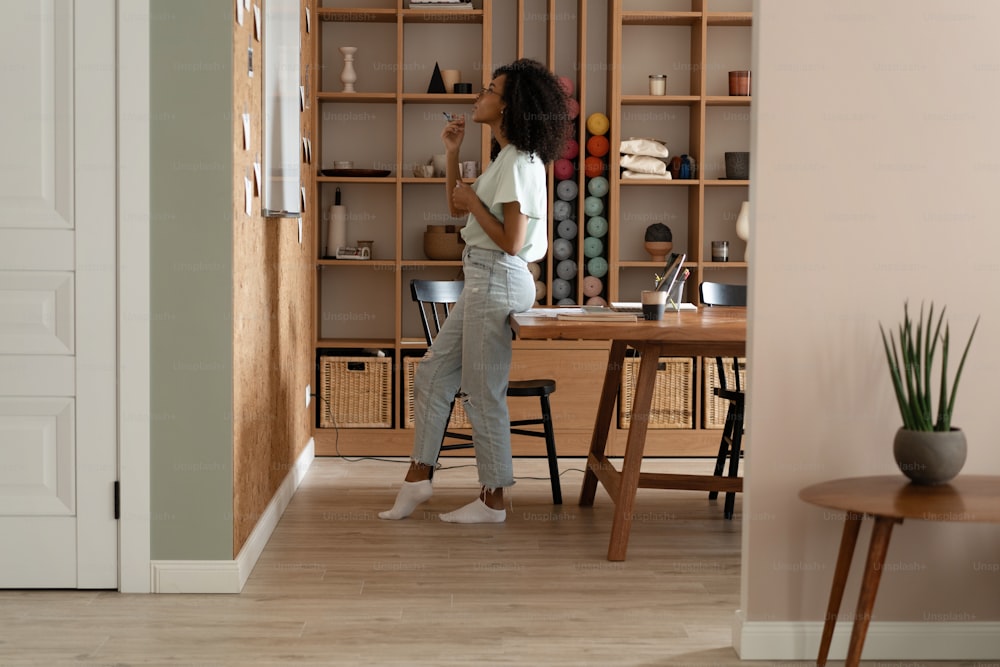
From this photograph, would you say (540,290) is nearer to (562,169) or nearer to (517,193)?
(562,169)

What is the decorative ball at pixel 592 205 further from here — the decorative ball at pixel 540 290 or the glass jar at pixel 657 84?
the glass jar at pixel 657 84

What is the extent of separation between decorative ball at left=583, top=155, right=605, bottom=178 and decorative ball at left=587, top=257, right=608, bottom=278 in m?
0.40

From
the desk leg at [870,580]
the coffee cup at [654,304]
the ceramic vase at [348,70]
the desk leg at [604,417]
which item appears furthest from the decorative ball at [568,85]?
the desk leg at [870,580]

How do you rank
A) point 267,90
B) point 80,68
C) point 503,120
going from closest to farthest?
point 80,68, point 267,90, point 503,120

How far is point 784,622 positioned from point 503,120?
6.32ft

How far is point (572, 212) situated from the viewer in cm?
532

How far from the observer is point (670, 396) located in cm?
519

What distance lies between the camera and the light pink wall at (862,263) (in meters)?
2.53

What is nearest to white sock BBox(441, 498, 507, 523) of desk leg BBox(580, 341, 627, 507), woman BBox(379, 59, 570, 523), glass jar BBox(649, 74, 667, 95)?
woman BBox(379, 59, 570, 523)

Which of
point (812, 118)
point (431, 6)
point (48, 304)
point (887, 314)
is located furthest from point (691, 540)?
point (431, 6)

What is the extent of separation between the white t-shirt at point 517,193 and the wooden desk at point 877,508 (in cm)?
158

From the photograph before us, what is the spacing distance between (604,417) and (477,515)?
638 millimetres

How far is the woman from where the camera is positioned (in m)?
3.70

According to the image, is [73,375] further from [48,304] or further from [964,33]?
[964,33]
